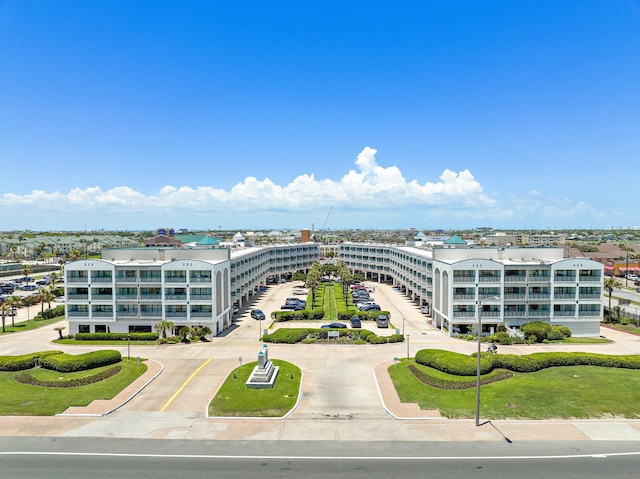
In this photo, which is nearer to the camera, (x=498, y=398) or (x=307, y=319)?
(x=498, y=398)

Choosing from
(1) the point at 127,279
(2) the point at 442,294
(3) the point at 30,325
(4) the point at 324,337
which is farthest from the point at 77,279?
(2) the point at 442,294

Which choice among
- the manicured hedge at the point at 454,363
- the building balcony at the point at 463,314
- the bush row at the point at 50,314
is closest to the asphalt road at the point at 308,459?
the manicured hedge at the point at 454,363

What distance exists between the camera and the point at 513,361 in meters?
45.9

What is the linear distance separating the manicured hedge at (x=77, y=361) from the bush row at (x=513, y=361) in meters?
37.1

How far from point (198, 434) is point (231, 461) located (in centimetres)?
521

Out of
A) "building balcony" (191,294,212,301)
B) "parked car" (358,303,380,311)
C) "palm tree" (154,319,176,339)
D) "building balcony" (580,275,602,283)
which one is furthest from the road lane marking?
"building balcony" (580,275,602,283)

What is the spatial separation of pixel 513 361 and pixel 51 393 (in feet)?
158

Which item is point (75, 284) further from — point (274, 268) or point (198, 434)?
point (274, 268)

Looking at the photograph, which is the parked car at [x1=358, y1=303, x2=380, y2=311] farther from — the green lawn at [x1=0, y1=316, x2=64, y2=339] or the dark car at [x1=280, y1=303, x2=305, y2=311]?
the green lawn at [x1=0, y1=316, x2=64, y2=339]

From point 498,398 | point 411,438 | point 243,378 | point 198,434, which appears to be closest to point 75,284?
point 243,378

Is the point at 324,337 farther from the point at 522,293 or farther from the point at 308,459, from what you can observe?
the point at 308,459

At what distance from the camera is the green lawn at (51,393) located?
36.3m

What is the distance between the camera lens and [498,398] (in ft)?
125

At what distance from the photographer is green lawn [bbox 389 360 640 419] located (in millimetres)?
35250
